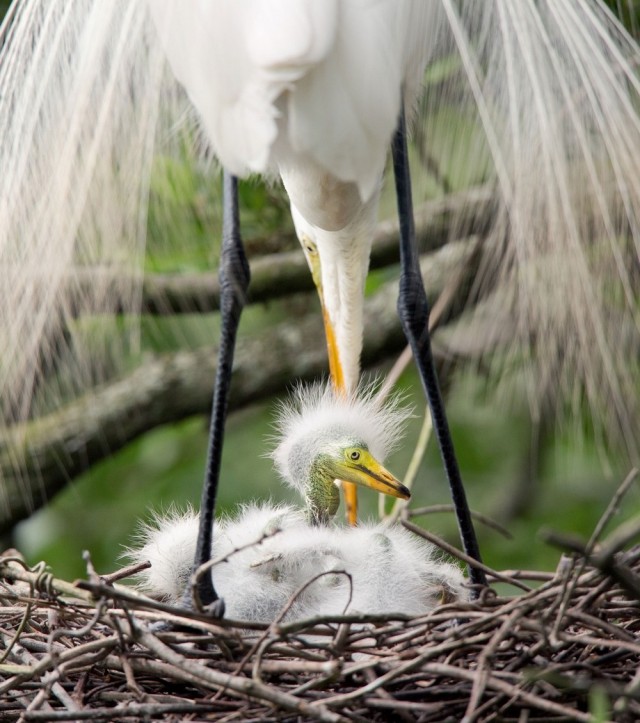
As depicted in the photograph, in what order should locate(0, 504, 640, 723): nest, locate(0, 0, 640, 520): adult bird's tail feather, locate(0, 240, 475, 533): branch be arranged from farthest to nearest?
1. locate(0, 240, 475, 533): branch
2. locate(0, 0, 640, 520): adult bird's tail feather
3. locate(0, 504, 640, 723): nest

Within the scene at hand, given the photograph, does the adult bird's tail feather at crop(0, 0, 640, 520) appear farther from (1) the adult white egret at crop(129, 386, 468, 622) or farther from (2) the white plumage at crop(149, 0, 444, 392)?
(1) the adult white egret at crop(129, 386, 468, 622)

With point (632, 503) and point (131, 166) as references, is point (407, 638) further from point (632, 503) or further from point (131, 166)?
point (632, 503)

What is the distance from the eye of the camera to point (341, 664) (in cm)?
154

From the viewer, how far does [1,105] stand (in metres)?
2.05

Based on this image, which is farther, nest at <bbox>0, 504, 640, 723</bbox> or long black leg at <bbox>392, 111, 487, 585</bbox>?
long black leg at <bbox>392, 111, 487, 585</bbox>

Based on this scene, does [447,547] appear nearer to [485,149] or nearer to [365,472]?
[365,472]

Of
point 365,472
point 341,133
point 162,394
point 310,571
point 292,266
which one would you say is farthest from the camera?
point 292,266

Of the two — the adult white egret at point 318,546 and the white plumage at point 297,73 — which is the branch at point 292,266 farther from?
the white plumage at point 297,73

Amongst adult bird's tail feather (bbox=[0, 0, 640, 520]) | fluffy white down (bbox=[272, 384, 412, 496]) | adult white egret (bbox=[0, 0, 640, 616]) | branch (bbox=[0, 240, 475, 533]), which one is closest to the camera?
adult white egret (bbox=[0, 0, 640, 616])

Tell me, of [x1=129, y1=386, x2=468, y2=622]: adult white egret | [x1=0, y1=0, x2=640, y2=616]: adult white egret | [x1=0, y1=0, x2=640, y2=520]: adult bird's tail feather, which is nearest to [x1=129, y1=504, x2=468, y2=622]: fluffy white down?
[x1=129, y1=386, x2=468, y2=622]: adult white egret

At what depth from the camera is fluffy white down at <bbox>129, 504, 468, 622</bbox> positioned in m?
1.97

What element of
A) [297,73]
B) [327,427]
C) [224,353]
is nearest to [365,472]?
[327,427]

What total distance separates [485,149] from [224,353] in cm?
64

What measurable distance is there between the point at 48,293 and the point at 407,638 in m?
0.85
